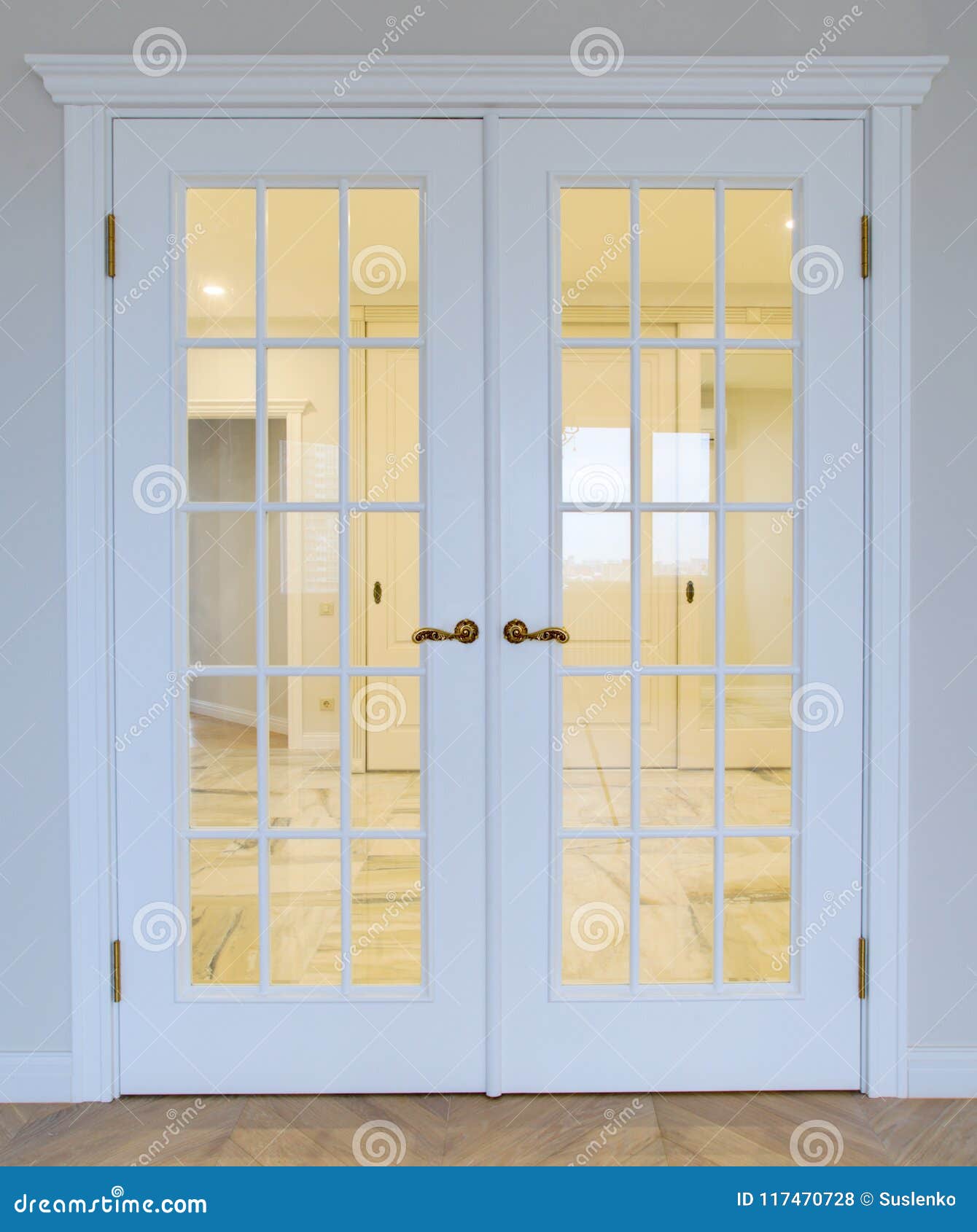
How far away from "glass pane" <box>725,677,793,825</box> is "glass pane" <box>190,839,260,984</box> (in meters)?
1.05

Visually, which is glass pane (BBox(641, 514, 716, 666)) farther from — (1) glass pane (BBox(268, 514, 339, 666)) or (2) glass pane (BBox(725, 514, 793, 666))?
(1) glass pane (BBox(268, 514, 339, 666))

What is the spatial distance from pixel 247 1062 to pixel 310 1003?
0.18 meters

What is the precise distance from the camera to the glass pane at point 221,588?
1.89 m

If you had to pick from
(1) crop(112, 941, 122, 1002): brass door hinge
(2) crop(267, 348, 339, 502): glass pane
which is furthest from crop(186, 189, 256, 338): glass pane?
(1) crop(112, 941, 122, 1002): brass door hinge

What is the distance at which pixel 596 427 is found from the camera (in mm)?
1876

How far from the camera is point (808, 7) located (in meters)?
1.82

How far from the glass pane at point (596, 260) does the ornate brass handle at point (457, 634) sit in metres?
0.64

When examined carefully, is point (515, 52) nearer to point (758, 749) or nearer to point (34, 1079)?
point (758, 749)

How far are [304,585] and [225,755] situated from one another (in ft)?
1.34

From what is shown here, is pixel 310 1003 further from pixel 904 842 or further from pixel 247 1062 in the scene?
pixel 904 842

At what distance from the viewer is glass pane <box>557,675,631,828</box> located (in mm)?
1884

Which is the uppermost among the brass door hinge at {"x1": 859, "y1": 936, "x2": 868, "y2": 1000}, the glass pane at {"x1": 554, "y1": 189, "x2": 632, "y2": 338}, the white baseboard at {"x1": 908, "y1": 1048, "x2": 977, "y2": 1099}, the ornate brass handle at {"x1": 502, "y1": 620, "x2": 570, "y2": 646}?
the glass pane at {"x1": 554, "y1": 189, "x2": 632, "y2": 338}

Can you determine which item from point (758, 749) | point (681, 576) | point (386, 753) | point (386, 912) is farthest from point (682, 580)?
point (386, 912)

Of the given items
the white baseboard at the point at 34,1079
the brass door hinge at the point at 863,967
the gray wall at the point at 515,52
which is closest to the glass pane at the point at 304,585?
the gray wall at the point at 515,52
